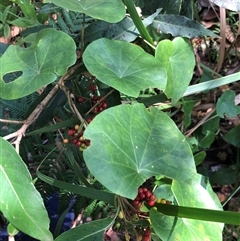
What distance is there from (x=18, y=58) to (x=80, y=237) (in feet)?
1.27

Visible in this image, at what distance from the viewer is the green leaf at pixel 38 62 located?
763mm

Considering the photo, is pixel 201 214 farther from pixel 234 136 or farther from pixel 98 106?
pixel 234 136

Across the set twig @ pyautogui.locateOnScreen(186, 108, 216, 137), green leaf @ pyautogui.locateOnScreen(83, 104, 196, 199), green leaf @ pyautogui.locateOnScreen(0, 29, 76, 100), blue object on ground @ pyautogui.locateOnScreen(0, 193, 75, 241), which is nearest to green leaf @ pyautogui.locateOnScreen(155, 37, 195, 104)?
green leaf @ pyautogui.locateOnScreen(83, 104, 196, 199)

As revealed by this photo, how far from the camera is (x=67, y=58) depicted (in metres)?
0.78

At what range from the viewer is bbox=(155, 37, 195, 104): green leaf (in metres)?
0.88

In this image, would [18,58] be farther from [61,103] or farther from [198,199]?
[198,199]

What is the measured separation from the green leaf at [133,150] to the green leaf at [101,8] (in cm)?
19

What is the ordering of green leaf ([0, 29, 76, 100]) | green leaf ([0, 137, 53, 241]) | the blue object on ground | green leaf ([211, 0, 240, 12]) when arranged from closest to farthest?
green leaf ([0, 137, 53, 241])
green leaf ([0, 29, 76, 100])
green leaf ([211, 0, 240, 12])
the blue object on ground

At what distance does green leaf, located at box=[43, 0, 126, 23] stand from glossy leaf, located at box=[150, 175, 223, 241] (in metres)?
0.36

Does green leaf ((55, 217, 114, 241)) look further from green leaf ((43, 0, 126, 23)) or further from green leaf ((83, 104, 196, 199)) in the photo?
green leaf ((43, 0, 126, 23))

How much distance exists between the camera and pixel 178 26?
105cm

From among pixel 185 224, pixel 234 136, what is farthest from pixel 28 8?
pixel 234 136

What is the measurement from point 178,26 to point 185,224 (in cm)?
51

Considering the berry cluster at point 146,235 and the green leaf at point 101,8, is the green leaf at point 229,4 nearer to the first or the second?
the green leaf at point 101,8
